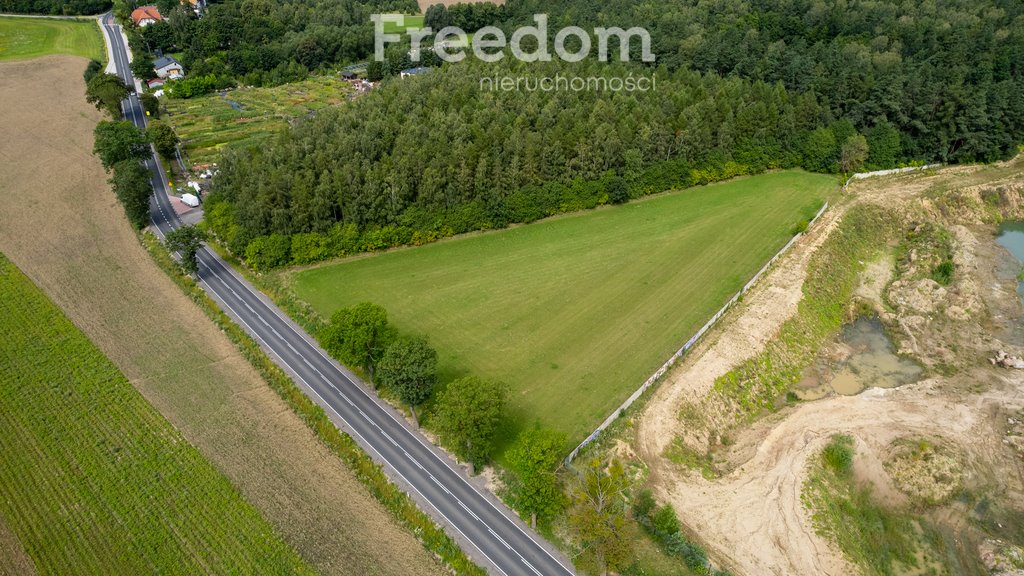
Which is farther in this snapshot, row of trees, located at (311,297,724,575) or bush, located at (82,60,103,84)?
bush, located at (82,60,103,84)

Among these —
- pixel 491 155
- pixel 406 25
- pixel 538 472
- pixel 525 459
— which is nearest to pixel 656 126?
pixel 491 155

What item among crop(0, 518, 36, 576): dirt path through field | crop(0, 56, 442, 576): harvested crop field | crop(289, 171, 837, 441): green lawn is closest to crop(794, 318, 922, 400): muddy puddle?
crop(289, 171, 837, 441): green lawn

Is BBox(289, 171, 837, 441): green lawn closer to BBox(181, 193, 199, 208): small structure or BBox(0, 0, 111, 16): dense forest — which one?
BBox(181, 193, 199, 208): small structure

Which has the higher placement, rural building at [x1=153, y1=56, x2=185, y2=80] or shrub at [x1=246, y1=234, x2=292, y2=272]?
rural building at [x1=153, y1=56, x2=185, y2=80]

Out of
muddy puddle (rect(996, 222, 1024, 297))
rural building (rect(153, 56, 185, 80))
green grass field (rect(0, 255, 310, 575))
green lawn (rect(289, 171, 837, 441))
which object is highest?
rural building (rect(153, 56, 185, 80))

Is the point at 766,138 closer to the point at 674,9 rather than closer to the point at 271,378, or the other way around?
the point at 674,9

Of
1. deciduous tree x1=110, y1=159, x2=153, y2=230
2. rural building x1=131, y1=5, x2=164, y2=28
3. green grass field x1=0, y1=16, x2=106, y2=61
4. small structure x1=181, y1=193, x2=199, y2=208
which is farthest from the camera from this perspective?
rural building x1=131, y1=5, x2=164, y2=28

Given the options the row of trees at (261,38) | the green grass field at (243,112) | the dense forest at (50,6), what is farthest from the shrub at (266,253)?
the dense forest at (50,6)
